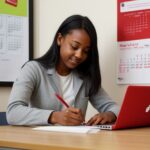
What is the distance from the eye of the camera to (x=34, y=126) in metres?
1.49

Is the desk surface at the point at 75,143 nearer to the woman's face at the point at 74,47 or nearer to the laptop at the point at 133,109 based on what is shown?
the laptop at the point at 133,109

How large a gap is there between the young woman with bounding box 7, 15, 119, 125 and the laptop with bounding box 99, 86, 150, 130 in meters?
0.15

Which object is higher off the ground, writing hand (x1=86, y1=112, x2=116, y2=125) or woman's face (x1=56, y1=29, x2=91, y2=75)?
woman's face (x1=56, y1=29, x2=91, y2=75)

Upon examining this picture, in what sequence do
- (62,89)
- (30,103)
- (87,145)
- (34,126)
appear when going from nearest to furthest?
(87,145) → (34,126) → (30,103) → (62,89)

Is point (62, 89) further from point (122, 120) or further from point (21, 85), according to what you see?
point (122, 120)

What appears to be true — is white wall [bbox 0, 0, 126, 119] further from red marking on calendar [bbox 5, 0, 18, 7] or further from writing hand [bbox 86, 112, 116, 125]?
writing hand [bbox 86, 112, 116, 125]

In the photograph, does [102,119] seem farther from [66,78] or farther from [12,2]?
[12,2]

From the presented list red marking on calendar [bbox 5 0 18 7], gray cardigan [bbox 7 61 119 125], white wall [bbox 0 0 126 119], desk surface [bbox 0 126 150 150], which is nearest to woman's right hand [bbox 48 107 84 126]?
gray cardigan [bbox 7 61 119 125]

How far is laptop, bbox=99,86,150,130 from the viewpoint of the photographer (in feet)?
4.32

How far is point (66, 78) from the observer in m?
1.86

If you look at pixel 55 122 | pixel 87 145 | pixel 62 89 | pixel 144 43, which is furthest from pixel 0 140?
pixel 144 43

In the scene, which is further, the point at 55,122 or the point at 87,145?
the point at 55,122

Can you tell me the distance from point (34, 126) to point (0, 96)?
2.87 feet

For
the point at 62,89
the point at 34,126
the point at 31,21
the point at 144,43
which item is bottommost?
the point at 34,126
